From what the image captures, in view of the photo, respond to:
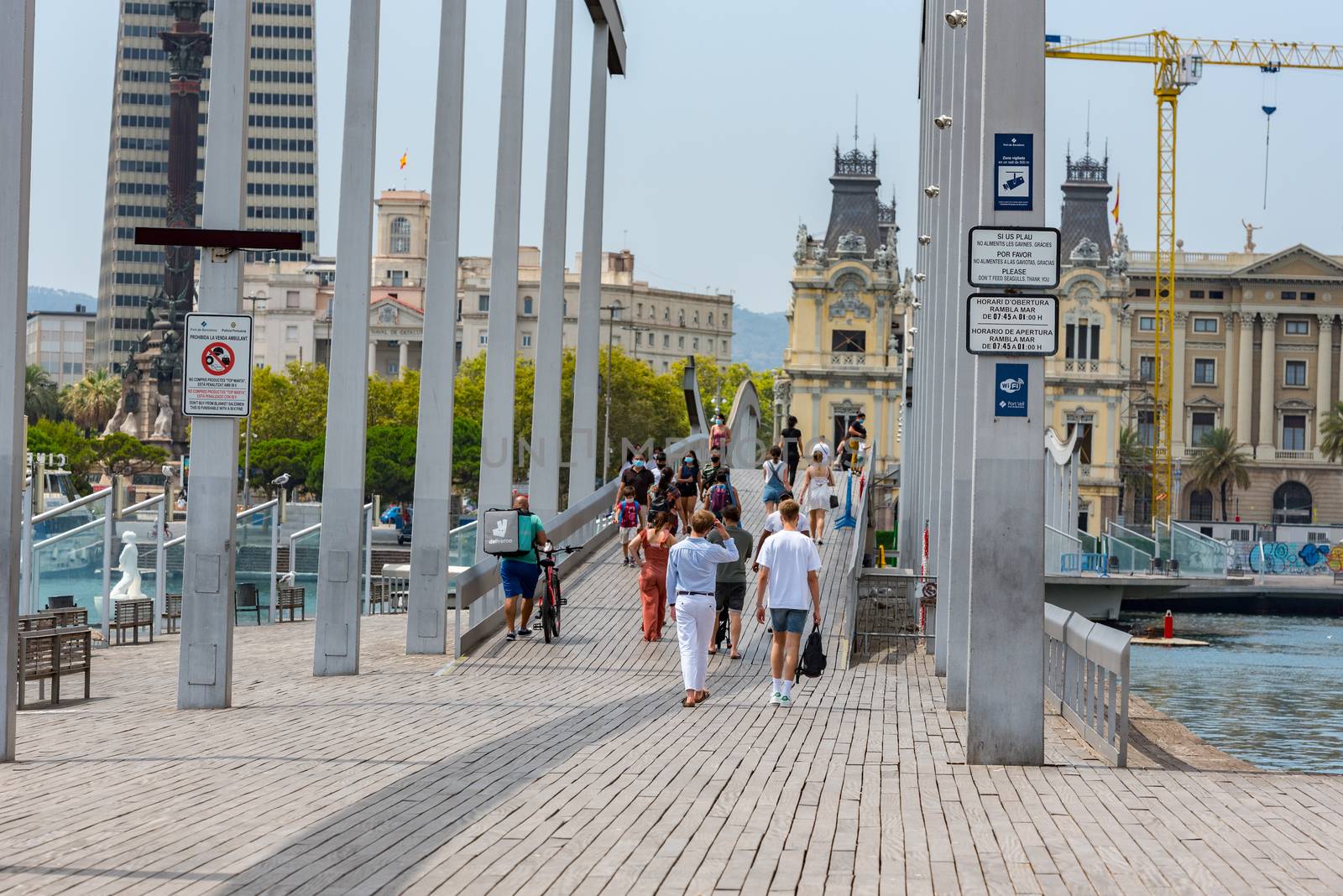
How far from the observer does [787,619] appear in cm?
1434

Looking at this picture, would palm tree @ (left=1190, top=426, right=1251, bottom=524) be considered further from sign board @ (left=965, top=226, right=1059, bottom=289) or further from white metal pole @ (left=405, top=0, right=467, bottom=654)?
sign board @ (left=965, top=226, right=1059, bottom=289)

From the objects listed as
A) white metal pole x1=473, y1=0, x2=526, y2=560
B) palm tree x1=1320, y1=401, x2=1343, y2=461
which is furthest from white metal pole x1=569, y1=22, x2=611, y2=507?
palm tree x1=1320, y1=401, x2=1343, y2=461

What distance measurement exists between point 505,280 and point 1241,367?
4750 inches

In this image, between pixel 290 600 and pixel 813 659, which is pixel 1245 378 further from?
pixel 813 659

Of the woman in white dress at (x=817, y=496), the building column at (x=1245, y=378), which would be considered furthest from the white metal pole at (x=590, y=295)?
the building column at (x=1245, y=378)

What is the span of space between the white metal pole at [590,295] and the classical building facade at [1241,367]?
99.6 metres

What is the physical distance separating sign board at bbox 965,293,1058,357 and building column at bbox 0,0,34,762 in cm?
572

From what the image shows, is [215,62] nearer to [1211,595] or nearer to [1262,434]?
[1211,595]

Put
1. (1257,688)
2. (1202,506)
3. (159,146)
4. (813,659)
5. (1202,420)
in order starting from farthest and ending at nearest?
(159,146) → (1202,420) → (1202,506) → (1257,688) → (813,659)

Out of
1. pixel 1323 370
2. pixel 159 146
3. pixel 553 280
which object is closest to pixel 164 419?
pixel 159 146

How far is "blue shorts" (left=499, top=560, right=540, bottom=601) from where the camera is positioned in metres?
20.6

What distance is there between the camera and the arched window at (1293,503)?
132625mm

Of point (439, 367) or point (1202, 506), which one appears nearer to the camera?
point (439, 367)

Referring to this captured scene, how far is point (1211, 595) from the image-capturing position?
2847 inches
